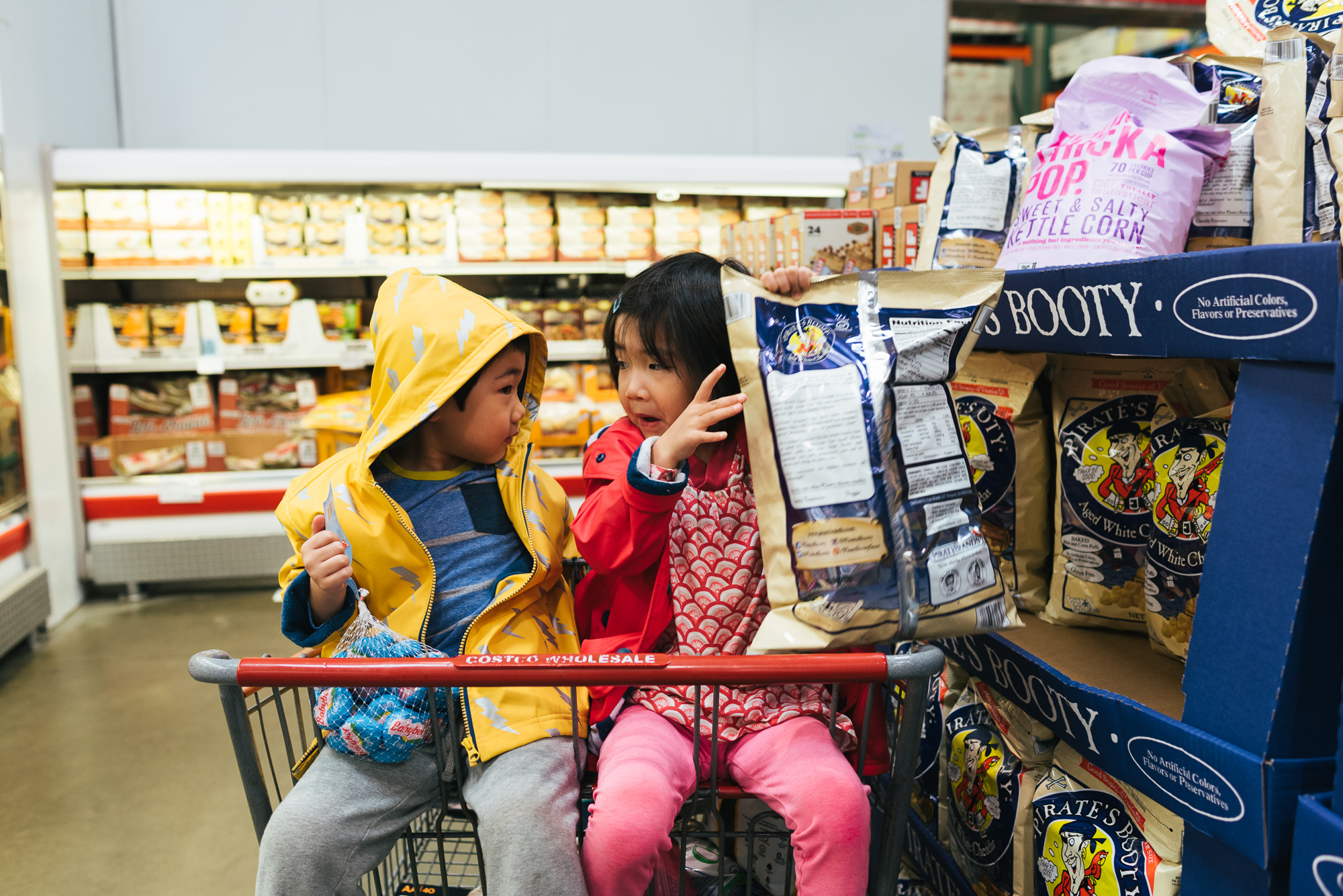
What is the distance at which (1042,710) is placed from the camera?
1220mm

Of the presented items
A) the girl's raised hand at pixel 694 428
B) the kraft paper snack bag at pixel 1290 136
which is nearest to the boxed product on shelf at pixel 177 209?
the girl's raised hand at pixel 694 428

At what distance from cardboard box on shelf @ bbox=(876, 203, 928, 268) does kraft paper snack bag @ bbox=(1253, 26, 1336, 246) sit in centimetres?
108

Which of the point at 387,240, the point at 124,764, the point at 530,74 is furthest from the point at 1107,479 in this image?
the point at 530,74

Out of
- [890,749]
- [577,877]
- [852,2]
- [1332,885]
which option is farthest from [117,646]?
[852,2]

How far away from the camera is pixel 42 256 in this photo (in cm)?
368

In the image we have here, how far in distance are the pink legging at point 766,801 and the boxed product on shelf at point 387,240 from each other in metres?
3.32

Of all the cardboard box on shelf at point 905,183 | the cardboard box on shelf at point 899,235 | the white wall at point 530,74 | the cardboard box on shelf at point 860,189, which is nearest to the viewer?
the cardboard box on shelf at point 899,235

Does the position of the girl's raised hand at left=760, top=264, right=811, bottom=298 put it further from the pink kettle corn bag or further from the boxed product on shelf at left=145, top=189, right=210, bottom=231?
the boxed product on shelf at left=145, top=189, right=210, bottom=231

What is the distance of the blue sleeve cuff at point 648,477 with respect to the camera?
1.18 m

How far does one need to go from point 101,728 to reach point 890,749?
2.63 m

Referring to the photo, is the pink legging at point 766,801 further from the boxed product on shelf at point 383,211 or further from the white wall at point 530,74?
the white wall at point 530,74

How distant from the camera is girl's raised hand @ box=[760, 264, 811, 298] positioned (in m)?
1.10

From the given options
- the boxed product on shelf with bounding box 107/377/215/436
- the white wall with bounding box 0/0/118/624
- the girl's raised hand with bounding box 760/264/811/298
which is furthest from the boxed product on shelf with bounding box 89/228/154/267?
→ the girl's raised hand with bounding box 760/264/811/298

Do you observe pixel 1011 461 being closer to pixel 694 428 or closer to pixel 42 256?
pixel 694 428
